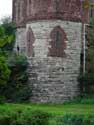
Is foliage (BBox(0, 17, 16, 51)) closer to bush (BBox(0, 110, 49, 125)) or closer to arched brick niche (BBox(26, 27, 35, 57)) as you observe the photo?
arched brick niche (BBox(26, 27, 35, 57))

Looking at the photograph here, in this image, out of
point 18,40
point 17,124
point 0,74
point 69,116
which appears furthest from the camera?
point 18,40

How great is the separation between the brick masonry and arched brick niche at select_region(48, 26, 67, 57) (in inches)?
9.7

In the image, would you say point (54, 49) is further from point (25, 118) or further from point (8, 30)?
point (25, 118)

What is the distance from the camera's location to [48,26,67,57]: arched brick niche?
45397mm

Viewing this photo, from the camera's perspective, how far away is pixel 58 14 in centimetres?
4559

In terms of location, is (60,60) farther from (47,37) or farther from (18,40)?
(18,40)

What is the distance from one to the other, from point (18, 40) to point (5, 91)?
1054cm

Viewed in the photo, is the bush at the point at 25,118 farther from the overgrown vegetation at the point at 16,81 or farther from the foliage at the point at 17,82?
the foliage at the point at 17,82

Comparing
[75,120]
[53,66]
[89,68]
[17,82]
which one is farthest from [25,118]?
[89,68]

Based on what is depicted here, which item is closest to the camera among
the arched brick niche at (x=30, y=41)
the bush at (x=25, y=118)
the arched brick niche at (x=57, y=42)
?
the bush at (x=25, y=118)

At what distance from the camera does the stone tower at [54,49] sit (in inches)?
1769

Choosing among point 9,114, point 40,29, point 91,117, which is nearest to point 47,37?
point 40,29

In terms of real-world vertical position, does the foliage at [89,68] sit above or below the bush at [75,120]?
above

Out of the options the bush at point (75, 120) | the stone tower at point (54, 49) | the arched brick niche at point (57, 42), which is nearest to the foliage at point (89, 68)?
the stone tower at point (54, 49)
